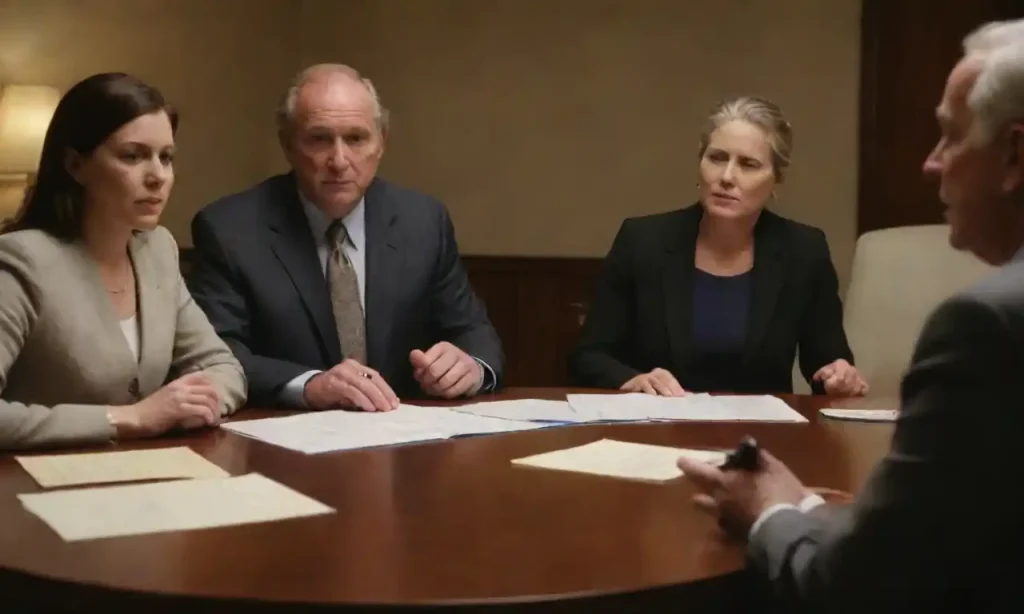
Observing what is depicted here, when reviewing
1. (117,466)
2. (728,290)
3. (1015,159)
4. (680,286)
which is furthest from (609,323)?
(1015,159)

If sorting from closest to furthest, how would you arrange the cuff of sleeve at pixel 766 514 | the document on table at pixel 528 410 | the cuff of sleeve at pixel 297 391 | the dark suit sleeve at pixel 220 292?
the cuff of sleeve at pixel 766 514, the document on table at pixel 528 410, the cuff of sleeve at pixel 297 391, the dark suit sleeve at pixel 220 292

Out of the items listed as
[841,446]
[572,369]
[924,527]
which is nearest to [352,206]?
[572,369]

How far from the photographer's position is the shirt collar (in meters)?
2.41

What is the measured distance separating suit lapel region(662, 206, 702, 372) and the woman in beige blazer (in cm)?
103

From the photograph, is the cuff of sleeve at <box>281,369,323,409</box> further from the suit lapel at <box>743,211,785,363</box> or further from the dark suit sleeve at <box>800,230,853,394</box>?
the dark suit sleeve at <box>800,230,853,394</box>

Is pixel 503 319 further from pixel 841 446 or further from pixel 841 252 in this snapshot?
pixel 841 446

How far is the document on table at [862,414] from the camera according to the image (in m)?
1.95

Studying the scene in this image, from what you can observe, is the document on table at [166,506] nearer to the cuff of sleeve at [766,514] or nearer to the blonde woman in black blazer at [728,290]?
the cuff of sleeve at [766,514]

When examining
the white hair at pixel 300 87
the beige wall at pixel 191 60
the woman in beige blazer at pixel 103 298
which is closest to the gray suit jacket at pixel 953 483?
the woman in beige blazer at pixel 103 298

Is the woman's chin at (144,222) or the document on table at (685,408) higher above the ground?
the woman's chin at (144,222)

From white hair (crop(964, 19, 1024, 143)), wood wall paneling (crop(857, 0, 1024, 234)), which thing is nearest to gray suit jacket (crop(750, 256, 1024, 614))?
white hair (crop(964, 19, 1024, 143))

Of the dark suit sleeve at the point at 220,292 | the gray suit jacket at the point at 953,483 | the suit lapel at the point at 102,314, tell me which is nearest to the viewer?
the gray suit jacket at the point at 953,483

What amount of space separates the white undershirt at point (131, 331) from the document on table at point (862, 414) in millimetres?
1201

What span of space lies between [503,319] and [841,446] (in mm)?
2558
